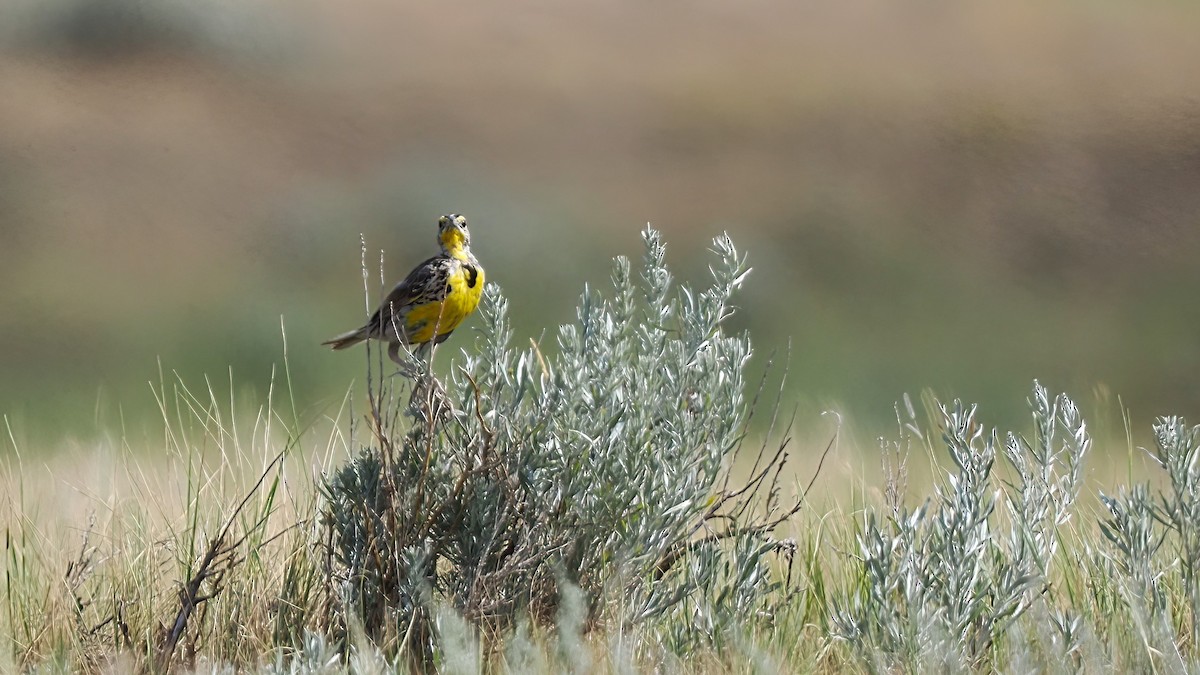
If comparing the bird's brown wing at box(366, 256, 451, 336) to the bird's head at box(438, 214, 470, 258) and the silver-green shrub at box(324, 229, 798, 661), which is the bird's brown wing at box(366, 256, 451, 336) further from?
the silver-green shrub at box(324, 229, 798, 661)

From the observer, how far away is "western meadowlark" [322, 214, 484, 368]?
4.38 metres

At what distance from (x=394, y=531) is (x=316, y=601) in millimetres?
437

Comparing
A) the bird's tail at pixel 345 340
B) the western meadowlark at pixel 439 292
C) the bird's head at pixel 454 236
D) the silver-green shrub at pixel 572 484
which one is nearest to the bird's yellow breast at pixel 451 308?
the western meadowlark at pixel 439 292

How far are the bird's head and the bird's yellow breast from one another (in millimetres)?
125

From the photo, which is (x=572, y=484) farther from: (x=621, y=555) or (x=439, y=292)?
(x=439, y=292)

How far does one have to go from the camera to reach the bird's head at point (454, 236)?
4.55 metres

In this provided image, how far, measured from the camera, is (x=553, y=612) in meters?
3.24

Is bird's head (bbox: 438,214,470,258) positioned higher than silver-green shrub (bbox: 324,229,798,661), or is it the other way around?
bird's head (bbox: 438,214,470,258)

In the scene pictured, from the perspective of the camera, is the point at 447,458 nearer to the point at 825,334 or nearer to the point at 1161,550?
the point at 1161,550

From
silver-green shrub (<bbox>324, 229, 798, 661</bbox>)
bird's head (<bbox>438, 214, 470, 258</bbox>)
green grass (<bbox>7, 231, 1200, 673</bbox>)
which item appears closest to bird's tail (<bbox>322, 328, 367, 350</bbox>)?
bird's head (<bbox>438, 214, 470, 258</bbox>)

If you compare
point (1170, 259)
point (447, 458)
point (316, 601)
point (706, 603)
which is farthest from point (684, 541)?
point (1170, 259)

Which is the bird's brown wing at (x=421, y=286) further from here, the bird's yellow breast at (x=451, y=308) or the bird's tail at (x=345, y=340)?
the bird's tail at (x=345, y=340)

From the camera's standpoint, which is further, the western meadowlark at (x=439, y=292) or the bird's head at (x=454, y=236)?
the bird's head at (x=454, y=236)

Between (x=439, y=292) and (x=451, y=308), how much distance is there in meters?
0.08
